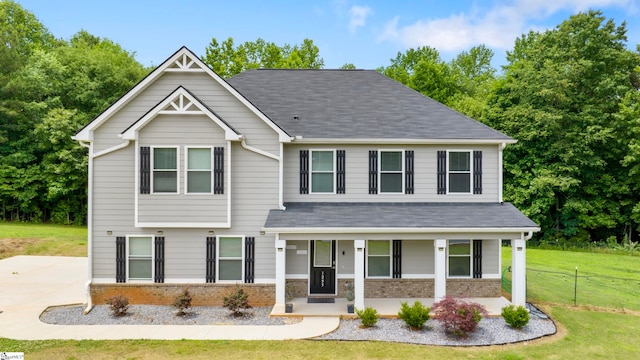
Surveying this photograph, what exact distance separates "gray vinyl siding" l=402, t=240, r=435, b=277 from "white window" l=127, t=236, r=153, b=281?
8990mm

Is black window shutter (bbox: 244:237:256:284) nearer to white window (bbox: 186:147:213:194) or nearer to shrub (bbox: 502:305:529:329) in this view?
white window (bbox: 186:147:213:194)

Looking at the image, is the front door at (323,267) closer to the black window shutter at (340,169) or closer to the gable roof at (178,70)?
the black window shutter at (340,169)

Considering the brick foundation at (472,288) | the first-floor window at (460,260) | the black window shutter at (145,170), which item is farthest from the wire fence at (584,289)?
the black window shutter at (145,170)

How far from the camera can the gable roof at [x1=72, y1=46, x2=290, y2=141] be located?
1179 centimetres

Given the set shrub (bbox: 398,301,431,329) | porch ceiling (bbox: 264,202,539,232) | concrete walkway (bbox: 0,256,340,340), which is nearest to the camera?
concrete walkway (bbox: 0,256,340,340)

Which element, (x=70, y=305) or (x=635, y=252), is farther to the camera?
(x=635, y=252)

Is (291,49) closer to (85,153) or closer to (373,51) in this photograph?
(373,51)

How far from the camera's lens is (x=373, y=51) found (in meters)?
40.6

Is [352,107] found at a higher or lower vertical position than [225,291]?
higher

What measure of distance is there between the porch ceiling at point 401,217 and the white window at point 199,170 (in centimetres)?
243

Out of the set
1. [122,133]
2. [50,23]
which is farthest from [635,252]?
[50,23]

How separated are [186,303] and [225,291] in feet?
4.24

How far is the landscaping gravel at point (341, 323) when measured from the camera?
31.2 ft

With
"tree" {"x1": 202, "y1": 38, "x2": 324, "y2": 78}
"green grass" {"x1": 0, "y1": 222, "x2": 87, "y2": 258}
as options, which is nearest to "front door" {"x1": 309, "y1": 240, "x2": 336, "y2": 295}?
"green grass" {"x1": 0, "y1": 222, "x2": 87, "y2": 258}
